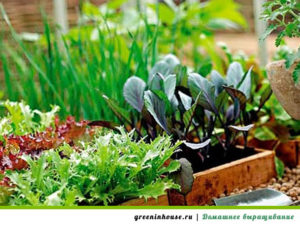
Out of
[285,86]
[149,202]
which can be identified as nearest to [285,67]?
[285,86]

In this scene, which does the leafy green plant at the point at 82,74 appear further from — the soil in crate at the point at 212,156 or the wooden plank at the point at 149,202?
the wooden plank at the point at 149,202

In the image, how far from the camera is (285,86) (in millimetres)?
862

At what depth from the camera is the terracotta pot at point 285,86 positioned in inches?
33.6

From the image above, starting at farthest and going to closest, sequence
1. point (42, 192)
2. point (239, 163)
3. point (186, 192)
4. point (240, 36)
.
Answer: point (240, 36)
point (239, 163)
point (186, 192)
point (42, 192)

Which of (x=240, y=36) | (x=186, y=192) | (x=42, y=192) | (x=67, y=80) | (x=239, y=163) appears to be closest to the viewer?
(x=42, y=192)

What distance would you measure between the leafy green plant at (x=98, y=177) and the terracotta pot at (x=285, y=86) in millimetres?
244

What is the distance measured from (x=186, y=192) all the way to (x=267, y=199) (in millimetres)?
147

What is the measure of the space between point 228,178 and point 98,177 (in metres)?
0.32

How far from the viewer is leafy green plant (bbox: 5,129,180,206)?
71cm

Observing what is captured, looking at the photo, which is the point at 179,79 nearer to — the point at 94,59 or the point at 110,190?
the point at 94,59

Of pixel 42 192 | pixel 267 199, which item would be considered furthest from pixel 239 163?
pixel 42 192

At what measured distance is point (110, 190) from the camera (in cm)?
73

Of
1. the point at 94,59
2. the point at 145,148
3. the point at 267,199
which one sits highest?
the point at 94,59

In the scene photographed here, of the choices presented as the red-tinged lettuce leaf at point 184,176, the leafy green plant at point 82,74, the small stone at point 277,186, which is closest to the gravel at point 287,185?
the small stone at point 277,186
